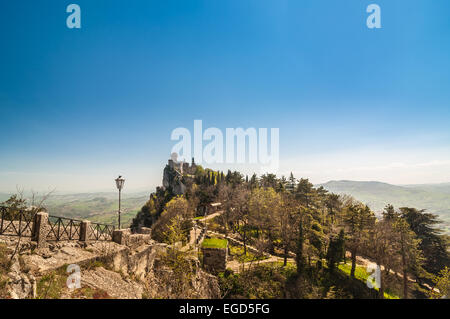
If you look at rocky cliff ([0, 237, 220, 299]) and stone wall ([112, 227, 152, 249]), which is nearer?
rocky cliff ([0, 237, 220, 299])

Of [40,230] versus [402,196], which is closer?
[40,230]

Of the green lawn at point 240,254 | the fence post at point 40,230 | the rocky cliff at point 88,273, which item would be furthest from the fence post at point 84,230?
the green lawn at point 240,254

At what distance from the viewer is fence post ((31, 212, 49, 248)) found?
8.07 metres

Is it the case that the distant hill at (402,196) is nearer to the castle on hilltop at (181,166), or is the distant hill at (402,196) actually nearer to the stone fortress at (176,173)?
the castle on hilltop at (181,166)

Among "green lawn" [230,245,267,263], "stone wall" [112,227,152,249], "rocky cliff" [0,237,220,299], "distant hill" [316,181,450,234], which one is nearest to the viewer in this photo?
"rocky cliff" [0,237,220,299]

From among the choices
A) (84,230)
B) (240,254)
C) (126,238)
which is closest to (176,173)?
(240,254)

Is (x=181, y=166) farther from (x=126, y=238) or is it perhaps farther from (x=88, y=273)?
(x=88, y=273)

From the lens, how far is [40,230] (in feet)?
26.7

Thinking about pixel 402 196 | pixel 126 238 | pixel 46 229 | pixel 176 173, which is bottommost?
pixel 402 196

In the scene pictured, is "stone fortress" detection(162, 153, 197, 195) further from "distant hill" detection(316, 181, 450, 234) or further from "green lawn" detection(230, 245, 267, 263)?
"distant hill" detection(316, 181, 450, 234)

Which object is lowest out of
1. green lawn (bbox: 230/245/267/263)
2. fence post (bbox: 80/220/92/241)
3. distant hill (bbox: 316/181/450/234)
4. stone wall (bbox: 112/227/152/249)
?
distant hill (bbox: 316/181/450/234)

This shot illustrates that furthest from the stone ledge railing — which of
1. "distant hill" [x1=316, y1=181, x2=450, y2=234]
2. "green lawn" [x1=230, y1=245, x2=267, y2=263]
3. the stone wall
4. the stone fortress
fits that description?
"distant hill" [x1=316, y1=181, x2=450, y2=234]

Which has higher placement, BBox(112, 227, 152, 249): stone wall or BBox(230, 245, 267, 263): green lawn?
BBox(112, 227, 152, 249): stone wall
